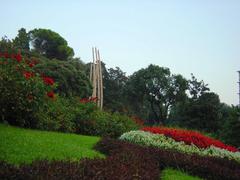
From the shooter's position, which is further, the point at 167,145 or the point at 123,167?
the point at 167,145

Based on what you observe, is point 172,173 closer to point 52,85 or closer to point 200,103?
point 52,85

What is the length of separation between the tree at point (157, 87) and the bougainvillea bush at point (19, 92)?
41723mm

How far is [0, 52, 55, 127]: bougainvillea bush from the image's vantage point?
10531mm

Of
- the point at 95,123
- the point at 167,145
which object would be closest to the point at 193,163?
the point at 167,145

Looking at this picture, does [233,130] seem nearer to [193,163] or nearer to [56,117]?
[56,117]

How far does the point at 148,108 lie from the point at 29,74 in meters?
50.8

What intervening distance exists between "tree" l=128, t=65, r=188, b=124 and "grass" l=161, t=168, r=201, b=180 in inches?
1737

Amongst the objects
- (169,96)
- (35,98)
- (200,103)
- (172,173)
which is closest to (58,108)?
(35,98)

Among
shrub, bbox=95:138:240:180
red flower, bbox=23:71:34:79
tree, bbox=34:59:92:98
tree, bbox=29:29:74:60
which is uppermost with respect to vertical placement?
tree, bbox=29:29:74:60

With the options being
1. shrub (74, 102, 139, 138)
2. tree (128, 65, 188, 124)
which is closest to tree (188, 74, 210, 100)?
tree (128, 65, 188, 124)

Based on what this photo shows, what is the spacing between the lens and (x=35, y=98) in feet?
35.7

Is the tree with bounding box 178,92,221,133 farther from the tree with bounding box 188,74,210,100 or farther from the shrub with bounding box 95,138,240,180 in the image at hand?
the shrub with bounding box 95,138,240,180

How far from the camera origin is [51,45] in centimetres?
4225

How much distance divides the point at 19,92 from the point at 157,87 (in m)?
42.5
